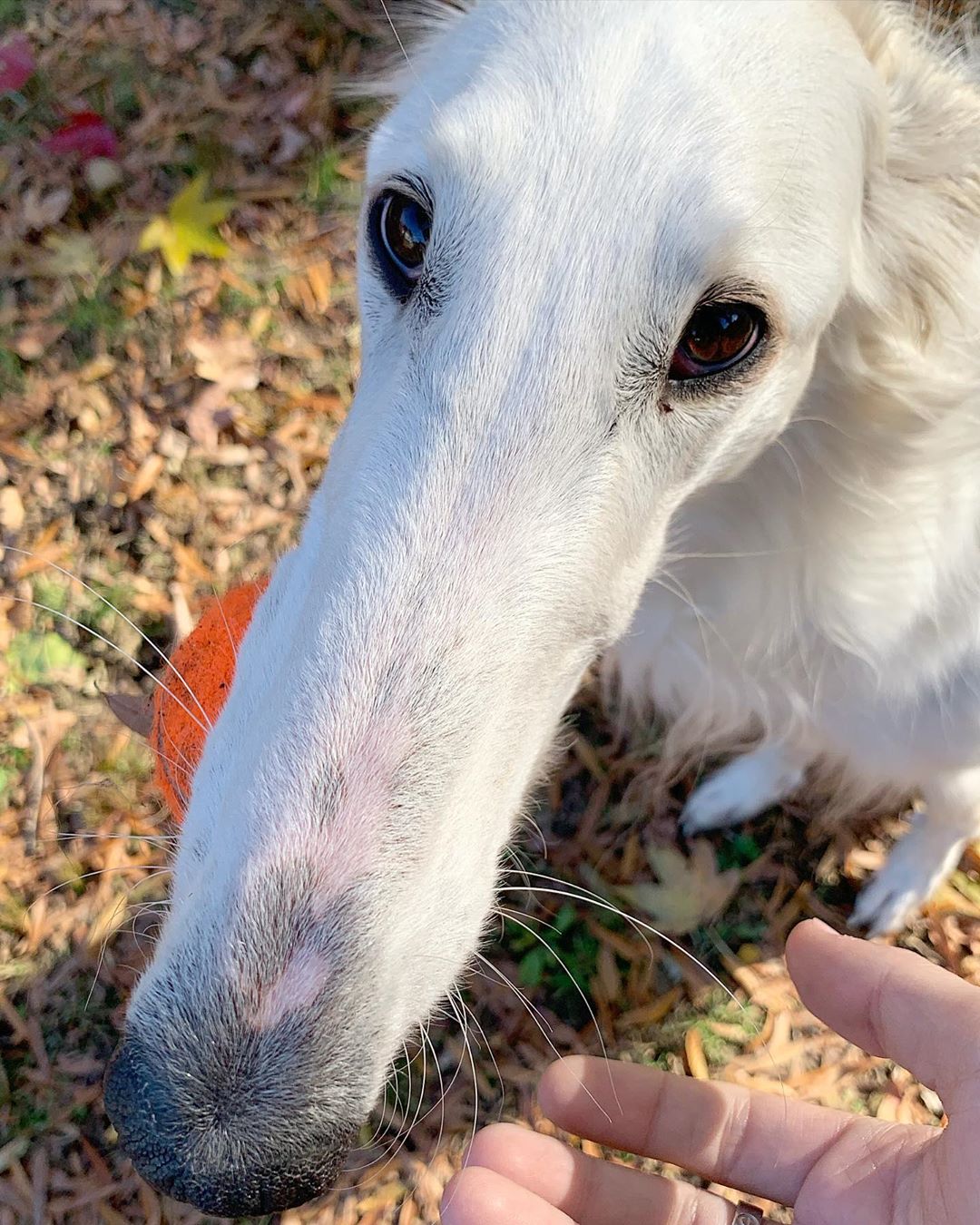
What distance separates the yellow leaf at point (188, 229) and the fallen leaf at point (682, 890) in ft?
10.4

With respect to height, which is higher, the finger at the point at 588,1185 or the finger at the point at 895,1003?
the finger at the point at 895,1003

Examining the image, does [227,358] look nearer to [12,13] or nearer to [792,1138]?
[12,13]

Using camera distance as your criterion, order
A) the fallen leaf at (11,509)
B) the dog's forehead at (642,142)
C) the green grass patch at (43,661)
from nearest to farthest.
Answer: the dog's forehead at (642,142) < the green grass patch at (43,661) < the fallen leaf at (11,509)

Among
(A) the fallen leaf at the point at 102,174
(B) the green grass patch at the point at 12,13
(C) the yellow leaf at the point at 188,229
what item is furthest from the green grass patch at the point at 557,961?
(B) the green grass patch at the point at 12,13

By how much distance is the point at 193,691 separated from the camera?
2348 mm

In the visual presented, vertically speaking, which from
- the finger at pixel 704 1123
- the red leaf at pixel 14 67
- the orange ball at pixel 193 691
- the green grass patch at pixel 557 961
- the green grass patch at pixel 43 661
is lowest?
the green grass patch at pixel 43 661

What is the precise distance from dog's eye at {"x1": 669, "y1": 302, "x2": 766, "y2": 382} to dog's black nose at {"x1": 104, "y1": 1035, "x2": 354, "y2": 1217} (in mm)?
1305

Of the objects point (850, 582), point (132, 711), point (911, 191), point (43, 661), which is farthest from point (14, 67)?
point (850, 582)

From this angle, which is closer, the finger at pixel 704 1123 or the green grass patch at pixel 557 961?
the finger at pixel 704 1123

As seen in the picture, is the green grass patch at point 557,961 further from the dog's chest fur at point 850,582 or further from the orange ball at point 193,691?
the orange ball at point 193,691

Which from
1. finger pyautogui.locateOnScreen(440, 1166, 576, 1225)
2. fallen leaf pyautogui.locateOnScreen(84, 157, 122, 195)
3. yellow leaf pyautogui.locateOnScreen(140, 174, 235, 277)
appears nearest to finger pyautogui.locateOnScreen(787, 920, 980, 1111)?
finger pyautogui.locateOnScreen(440, 1166, 576, 1225)

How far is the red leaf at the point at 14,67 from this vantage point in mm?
4539

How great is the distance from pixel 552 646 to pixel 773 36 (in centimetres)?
111

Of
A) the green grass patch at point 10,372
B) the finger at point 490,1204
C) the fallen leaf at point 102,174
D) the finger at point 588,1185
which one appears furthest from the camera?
the fallen leaf at point 102,174
